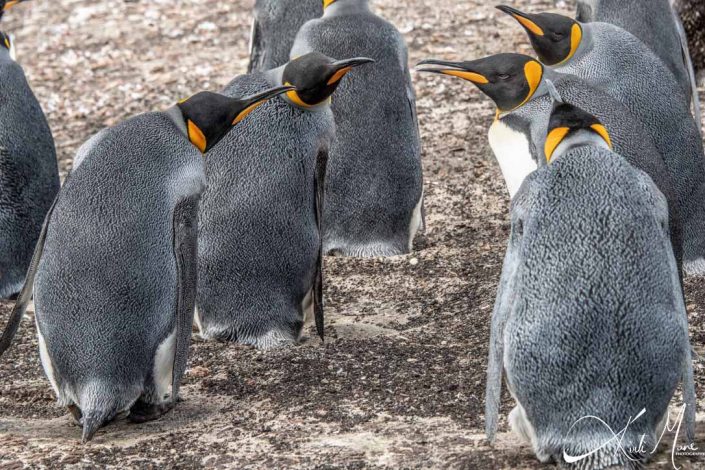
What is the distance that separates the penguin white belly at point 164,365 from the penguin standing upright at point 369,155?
193 cm

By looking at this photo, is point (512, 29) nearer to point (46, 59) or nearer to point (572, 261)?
point (46, 59)

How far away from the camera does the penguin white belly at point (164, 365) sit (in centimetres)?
415

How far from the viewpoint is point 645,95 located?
5273 mm

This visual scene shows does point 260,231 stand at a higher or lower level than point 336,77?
lower

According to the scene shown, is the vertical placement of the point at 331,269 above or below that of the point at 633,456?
below

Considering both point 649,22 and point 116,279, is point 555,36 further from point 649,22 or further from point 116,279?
point 116,279

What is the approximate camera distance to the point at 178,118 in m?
4.45

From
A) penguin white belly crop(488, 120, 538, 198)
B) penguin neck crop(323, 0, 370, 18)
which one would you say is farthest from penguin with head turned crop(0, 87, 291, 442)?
penguin neck crop(323, 0, 370, 18)

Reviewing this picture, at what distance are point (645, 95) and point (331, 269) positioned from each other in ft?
5.66

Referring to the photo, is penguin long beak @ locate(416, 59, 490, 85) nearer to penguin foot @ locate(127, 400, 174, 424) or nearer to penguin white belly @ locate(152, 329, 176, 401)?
penguin white belly @ locate(152, 329, 176, 401)

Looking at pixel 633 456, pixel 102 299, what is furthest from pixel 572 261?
pixel 102 299

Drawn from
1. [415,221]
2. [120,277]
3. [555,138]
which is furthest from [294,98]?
[555,138]

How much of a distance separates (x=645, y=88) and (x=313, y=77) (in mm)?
1492

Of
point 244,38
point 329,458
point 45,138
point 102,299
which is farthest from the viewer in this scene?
point 244,38
